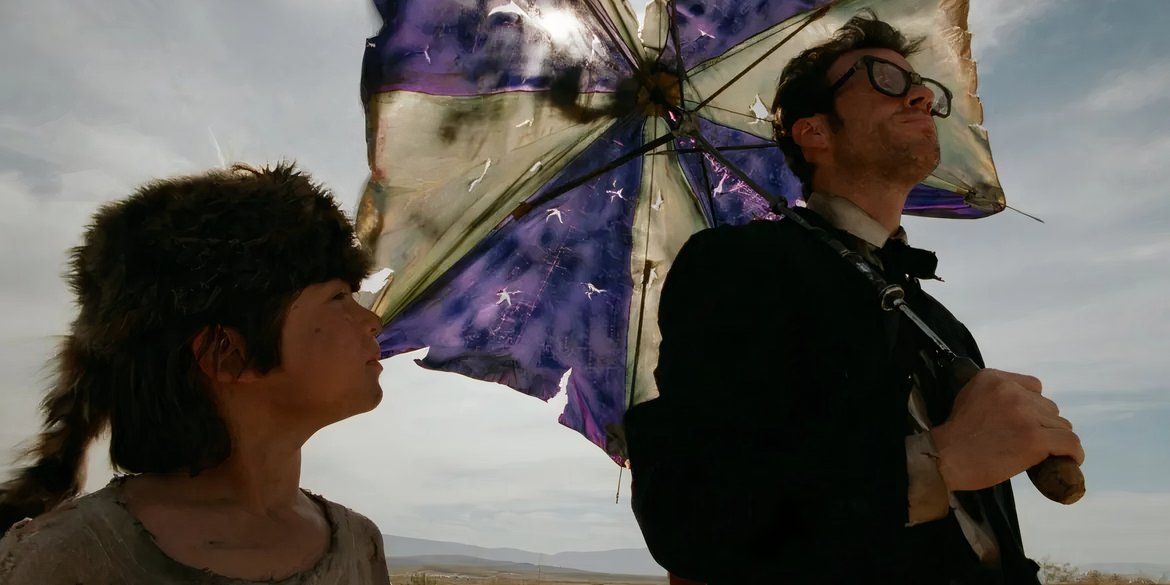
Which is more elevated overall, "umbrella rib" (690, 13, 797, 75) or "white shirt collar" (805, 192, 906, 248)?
"umbrella rib" (690, 13, 797, 75)

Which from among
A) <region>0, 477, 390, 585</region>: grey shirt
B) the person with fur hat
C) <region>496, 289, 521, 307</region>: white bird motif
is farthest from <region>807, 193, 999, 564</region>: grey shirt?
<region>0, 477, 390, 585</region>: grey shirt

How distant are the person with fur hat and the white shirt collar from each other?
1248 mm

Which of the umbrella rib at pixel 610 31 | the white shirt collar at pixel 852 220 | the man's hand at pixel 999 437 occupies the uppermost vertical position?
the umbrella rib at pixel 610 31

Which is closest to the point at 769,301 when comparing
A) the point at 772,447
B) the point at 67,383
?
the point at 772,447

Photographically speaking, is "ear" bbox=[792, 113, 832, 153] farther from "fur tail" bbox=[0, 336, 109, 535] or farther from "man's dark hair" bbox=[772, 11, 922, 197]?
"fur tail" bbox=[0, 336, 109, 535]

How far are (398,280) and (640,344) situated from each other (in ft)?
3.15

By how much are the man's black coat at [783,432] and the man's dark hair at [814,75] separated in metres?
0.75

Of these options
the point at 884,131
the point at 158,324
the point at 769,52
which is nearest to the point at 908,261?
the point at 884,131

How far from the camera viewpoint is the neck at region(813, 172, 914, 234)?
2.38 meters

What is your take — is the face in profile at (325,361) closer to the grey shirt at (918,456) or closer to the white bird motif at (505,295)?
the white bird motif at (505,295)

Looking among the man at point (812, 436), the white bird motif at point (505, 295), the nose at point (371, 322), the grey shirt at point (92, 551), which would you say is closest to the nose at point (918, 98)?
the man at point (812, 436)

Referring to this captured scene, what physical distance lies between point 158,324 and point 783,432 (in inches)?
55.9

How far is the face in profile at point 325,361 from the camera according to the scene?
207cm

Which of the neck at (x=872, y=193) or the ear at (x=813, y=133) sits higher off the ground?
the ear at (x=813, y=133)
